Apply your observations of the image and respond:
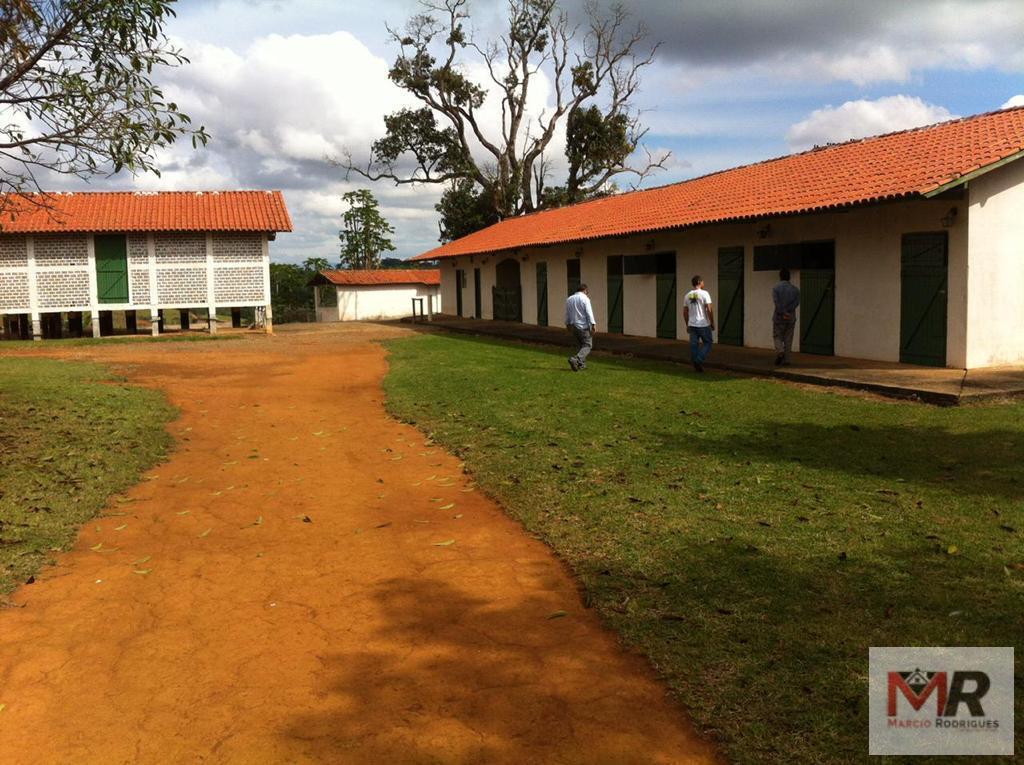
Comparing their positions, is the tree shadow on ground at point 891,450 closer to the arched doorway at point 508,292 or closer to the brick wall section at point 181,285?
the arched doorway at point 508,292

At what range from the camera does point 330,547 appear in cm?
553

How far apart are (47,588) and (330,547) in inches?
67.3

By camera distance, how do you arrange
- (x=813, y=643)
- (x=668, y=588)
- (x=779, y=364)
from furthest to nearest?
(x=779, y=364) → (x=668, y=588) → (x=813, y=643)

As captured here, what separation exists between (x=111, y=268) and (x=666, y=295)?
727 inches

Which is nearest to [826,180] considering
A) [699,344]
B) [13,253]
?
[699,344]

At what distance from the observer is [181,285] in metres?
27.3

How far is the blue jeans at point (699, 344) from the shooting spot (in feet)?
43.6

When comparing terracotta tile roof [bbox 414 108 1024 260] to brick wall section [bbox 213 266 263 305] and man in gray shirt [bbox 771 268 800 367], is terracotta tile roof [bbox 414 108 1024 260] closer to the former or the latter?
man in gray shirt [bbox 771 268 800 367]

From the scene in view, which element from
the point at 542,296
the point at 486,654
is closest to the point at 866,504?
the point at 486,654

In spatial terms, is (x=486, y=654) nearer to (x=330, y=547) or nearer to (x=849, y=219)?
(x=330, y=547)

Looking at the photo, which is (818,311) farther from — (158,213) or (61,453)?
(158,213)

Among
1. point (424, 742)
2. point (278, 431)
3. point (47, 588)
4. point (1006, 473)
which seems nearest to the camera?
point (424, 742)

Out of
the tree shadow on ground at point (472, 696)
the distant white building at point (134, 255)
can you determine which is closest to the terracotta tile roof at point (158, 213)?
the distant white building at point (134, 255)

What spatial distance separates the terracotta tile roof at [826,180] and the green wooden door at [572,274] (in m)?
0.92
